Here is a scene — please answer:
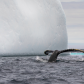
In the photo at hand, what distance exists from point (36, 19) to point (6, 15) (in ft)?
15.8

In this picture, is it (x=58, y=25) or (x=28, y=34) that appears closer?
(x=28, y=34)

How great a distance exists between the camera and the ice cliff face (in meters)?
29.3

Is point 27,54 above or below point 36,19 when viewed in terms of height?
below

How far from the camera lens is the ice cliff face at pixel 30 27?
2934 cm

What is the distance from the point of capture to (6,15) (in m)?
30.4

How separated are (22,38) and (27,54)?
8.15 ft

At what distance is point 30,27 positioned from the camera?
102 feet

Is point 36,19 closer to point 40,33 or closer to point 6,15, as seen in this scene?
point 40,33

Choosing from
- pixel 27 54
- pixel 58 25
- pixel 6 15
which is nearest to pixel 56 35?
pixel 58 25

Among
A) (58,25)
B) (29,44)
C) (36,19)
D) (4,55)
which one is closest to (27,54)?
(29,44)

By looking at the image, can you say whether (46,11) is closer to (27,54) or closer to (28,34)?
(28,34)

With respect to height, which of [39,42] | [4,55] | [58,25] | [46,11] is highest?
[46,11]

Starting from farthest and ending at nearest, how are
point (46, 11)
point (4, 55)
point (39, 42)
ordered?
point (46, 11) < point (39, 42) < point (4, 55)

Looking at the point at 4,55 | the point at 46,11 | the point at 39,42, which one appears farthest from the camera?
the point at 46,11
